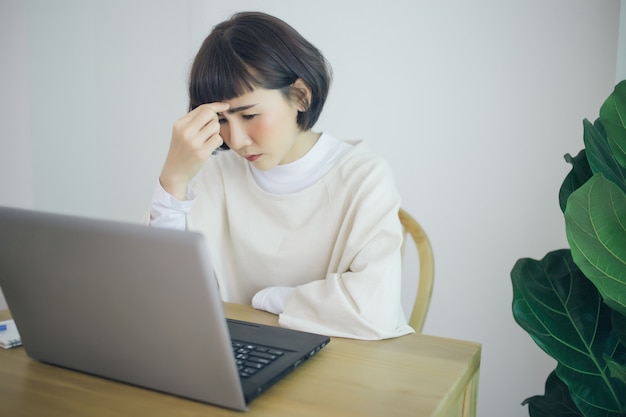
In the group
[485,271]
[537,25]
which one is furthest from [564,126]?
[485,271]

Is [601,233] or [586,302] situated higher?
[601,233]

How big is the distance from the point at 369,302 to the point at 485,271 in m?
0.85

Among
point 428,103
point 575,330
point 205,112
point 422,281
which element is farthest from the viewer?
point 428,103

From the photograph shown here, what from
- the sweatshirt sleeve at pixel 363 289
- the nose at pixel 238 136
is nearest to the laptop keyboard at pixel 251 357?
the sweatshirt sleeve at pixel 363 289

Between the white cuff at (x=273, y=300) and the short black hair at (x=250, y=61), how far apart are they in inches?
15.4

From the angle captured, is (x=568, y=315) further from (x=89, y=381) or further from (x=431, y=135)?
(x=431, y=135)

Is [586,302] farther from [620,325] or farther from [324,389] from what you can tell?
[324,389]

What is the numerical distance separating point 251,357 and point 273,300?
281mm

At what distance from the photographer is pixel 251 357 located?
710mm

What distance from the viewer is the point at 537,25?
148cm

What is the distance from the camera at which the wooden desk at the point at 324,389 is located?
2.01 ft

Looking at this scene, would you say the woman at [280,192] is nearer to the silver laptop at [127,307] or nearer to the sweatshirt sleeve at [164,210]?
the sweatshirt sleeve at [164,210]

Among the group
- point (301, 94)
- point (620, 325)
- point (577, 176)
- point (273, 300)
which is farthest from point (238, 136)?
point (620, 325)

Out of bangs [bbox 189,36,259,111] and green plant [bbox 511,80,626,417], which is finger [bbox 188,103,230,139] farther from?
green plant [bbox 511,80,626,417]
